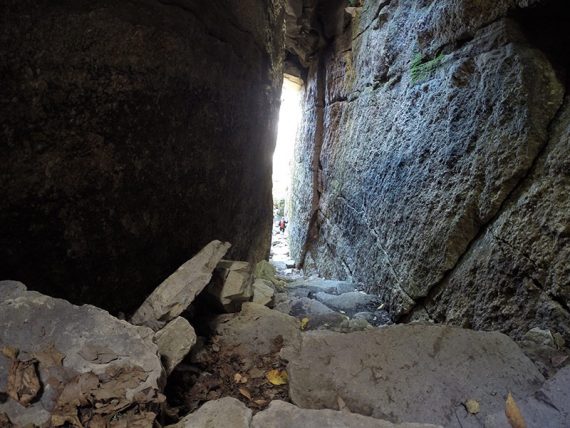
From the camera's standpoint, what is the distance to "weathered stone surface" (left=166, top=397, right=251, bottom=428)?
126 cm

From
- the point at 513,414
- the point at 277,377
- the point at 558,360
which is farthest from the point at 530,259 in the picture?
the point at 277,377

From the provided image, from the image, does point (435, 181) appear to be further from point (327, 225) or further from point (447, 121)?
→ point (327, 225)

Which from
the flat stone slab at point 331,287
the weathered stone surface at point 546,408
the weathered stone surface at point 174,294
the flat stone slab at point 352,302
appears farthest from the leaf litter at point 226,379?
the flat stone slab at point 331,287

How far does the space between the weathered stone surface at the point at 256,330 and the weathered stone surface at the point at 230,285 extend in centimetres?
8

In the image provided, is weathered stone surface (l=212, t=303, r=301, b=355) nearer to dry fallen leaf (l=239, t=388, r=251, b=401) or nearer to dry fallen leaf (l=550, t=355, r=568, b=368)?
dry fallen leaf (l=239, t=388, r=251, b=401)

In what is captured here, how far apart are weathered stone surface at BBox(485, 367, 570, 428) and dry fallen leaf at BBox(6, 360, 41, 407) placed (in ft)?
5.60

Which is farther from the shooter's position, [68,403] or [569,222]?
[569,222]

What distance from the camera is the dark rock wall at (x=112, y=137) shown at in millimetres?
1483

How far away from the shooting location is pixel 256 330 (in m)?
2.24

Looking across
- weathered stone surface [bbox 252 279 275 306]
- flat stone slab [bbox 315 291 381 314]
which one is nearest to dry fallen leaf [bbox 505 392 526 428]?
weathered stone surface [bbox 252 279 275 306]

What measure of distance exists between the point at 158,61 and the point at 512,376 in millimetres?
2450

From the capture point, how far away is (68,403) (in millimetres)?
1143

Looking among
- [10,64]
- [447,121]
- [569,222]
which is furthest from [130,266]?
[447,121]

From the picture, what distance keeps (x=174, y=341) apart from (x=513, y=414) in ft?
5.00
